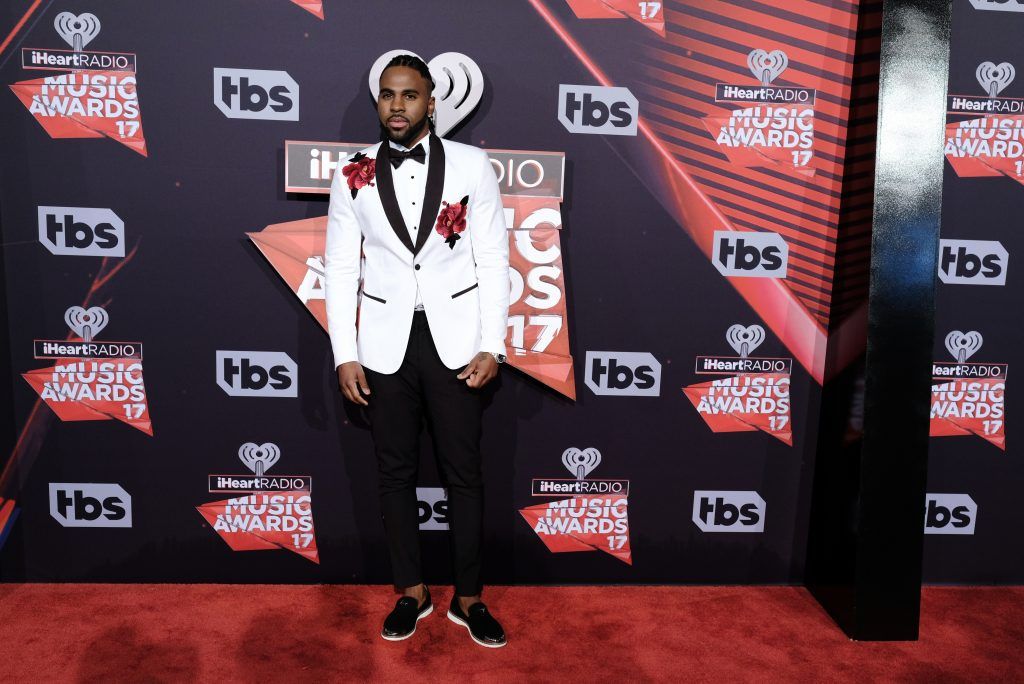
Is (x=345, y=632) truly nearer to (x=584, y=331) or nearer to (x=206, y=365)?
(x=206, y=365)

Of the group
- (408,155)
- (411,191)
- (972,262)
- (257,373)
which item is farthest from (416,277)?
(972,262)

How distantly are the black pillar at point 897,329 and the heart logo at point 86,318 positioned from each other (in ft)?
9.02

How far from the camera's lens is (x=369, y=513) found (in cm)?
292

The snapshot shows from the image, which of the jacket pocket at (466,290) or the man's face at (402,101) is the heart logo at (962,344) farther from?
the man's face at (402,101)

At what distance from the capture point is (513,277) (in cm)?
278

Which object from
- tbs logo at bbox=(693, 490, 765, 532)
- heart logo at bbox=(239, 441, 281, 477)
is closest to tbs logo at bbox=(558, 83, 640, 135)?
tbs logo at bbox=(693, 490, 765, 532)

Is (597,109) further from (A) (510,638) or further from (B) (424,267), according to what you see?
(A) (510,638)

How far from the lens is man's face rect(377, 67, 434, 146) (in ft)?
7.68

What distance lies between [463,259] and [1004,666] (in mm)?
2249

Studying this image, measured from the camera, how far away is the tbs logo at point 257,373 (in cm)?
281

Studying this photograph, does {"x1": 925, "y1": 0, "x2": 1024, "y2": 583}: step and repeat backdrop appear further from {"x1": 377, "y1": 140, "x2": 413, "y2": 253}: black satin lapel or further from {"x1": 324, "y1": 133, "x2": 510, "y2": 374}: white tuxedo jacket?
{"x1": 377, "y1": 140, "x2": 413, "y2": 253}: black satin lapel

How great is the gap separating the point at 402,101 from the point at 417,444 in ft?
3.75

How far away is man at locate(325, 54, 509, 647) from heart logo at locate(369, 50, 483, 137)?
203 mm

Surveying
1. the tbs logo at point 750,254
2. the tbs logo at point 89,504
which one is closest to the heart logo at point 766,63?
the tbs logo at point 750,254
